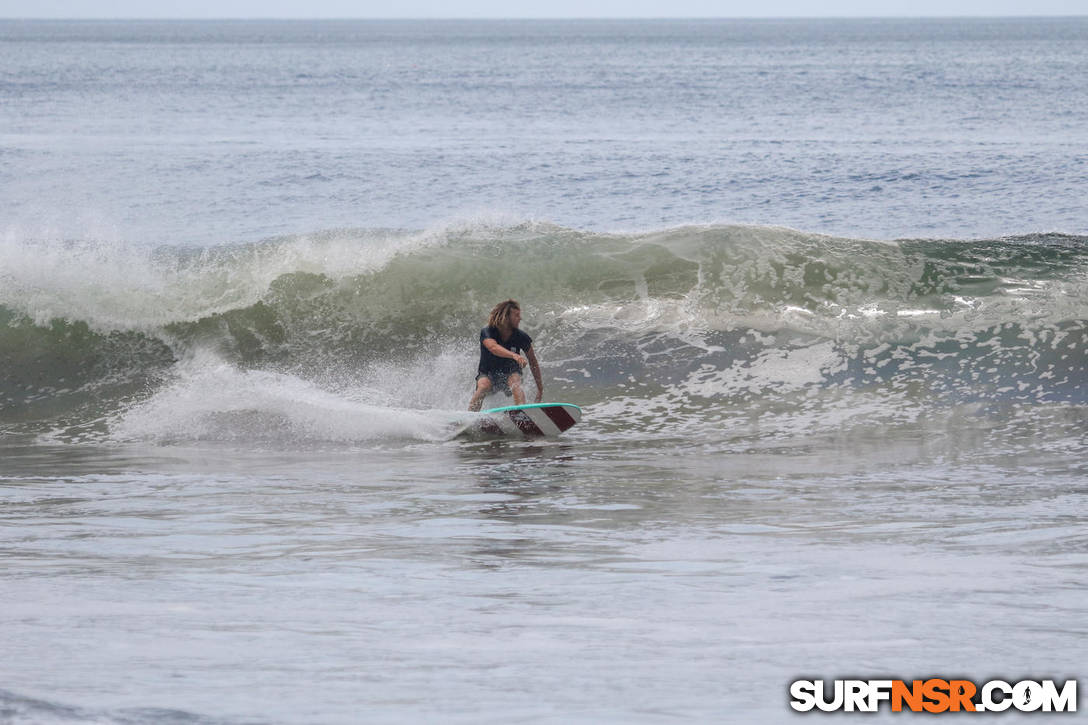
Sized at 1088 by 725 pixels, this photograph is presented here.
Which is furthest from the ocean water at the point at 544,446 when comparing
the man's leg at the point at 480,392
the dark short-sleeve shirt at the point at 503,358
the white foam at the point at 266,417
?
the dark short-sleeve shirt at the point at 503,358

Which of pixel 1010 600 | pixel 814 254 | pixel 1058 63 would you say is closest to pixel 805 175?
pixel 814 254

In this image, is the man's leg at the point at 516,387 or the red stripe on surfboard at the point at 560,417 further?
the man's leg at the point at 516,387

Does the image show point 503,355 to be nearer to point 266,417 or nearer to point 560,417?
point 560,417

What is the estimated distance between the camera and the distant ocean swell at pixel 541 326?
1167cm

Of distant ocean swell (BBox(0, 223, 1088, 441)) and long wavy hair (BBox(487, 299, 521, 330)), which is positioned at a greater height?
long wavy hair (BBox(487, 299, 521, 330))

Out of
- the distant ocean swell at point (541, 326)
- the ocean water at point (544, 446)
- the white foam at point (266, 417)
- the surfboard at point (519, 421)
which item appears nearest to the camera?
the ocean water at point (544, 446)

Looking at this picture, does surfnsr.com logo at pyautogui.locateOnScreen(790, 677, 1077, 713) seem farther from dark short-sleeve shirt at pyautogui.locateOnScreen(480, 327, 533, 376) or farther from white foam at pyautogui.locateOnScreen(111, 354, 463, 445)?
dark short-sleeve shirt at pyautogui.locateOnScreen(480, 327, 533, 376)

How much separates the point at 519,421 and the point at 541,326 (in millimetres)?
4086

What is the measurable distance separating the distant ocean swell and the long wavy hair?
108 cm

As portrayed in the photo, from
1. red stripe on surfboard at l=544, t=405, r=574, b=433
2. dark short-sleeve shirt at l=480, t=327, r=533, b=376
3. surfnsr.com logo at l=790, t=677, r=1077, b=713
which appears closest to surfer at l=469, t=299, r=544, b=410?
dark short-sleeve shirt at l=480, t=327, r=533, b=376

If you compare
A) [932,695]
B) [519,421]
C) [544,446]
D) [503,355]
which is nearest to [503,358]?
[503,355]

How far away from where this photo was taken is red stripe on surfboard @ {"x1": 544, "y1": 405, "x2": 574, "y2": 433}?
33.7 ft

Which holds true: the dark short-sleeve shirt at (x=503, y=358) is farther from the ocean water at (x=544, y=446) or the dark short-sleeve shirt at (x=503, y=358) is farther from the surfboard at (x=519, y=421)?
the ocean water at (x=544, y=446)

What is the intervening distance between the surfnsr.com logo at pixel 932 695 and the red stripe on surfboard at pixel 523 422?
6.15 metres
